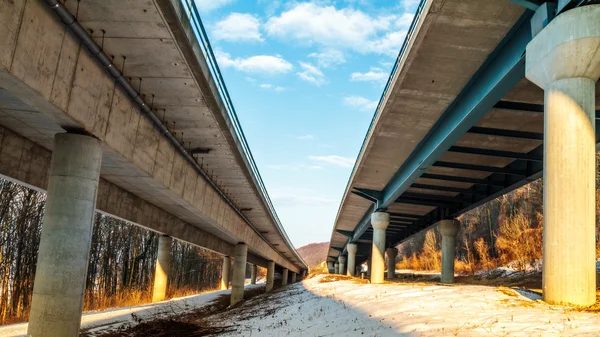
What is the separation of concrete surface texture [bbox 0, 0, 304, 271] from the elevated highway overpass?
6.21 metres

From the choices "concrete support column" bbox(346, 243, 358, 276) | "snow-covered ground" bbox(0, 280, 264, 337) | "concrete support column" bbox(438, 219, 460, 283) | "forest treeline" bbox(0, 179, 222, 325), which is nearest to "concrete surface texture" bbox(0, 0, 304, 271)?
"snow-covered ground" bbox(0, 280, 264, 337)

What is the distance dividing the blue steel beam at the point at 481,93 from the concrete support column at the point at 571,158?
179cm

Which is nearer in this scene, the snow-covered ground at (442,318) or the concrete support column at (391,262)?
the snow-covered ground at (442,318)

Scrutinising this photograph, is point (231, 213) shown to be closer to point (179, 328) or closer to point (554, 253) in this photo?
point (179, 328)

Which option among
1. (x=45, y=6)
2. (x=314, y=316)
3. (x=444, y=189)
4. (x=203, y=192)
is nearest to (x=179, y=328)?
(x=314, y=316)

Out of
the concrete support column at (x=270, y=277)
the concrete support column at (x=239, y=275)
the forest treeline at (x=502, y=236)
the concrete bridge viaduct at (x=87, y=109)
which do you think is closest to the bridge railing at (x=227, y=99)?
the concrete bridge viaduct at (x=87, y=109)

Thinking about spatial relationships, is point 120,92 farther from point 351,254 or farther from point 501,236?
point 351,254

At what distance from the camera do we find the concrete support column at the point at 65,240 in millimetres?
10383

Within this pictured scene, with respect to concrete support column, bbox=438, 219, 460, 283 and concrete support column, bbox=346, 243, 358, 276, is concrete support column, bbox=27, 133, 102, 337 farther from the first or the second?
concrete support column, bbox=346, 243, 358, 276

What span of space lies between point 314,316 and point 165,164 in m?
6.95

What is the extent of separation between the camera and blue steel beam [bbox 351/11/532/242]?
505 inches

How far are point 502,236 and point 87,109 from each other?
43112mm

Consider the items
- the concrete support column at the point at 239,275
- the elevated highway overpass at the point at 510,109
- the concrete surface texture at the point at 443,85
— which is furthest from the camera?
the concrete support column at the point at 239,275

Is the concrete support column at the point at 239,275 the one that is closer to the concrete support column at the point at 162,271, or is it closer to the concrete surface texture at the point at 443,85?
the concrete support column at the point at 162,271
